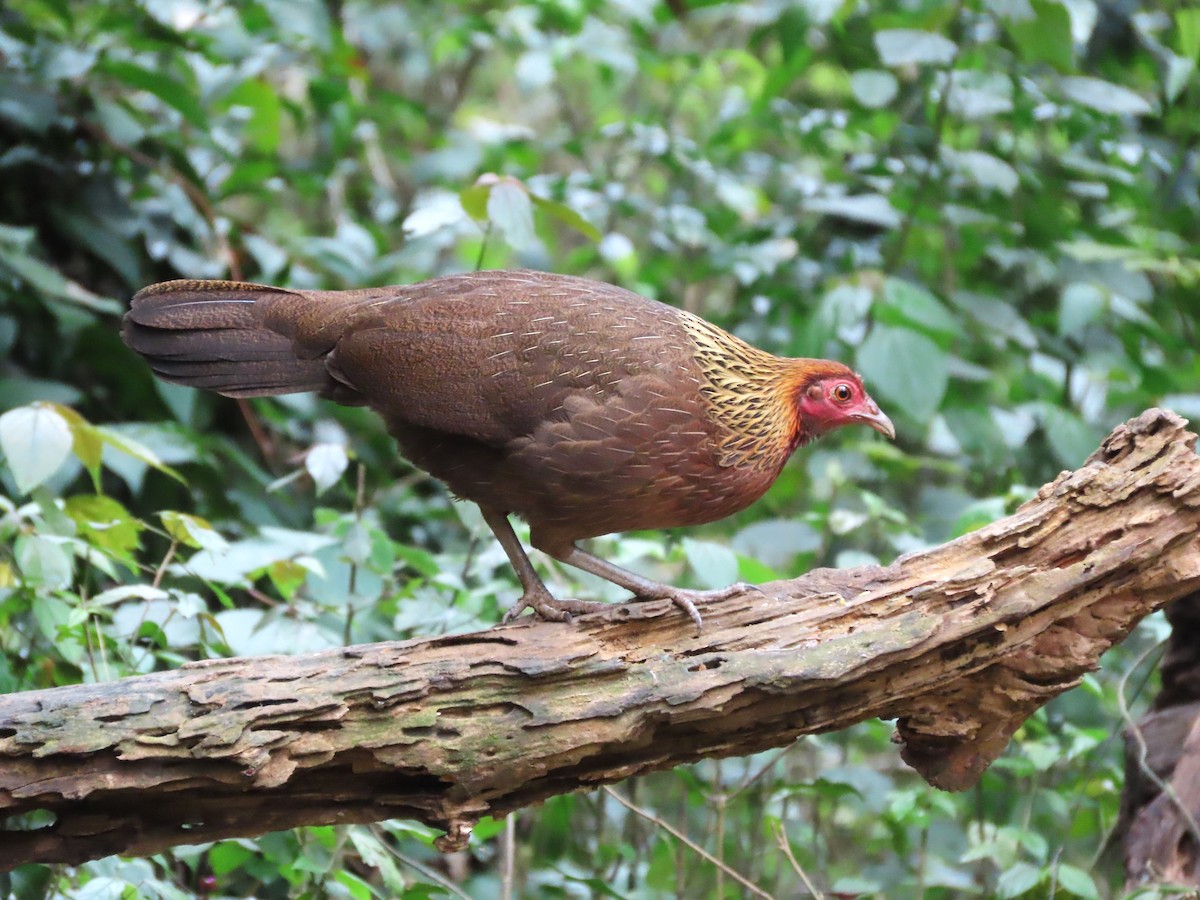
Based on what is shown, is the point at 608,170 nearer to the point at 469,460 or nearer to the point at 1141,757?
the point at 469,460

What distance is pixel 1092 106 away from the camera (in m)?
5.64

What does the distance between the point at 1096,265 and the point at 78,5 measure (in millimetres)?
6288

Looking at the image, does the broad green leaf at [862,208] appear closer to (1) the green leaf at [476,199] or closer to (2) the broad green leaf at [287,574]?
(1) the green leaf at [476,199]

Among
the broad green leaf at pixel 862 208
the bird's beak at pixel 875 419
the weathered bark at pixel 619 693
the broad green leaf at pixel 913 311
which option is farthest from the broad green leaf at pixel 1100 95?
the weathered bark at pixel 619 693

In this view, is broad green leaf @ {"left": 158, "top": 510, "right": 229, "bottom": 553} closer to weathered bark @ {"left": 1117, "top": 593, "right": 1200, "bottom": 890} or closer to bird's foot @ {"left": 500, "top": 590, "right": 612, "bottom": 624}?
bird's foot @ {"left": 500, "top": 590, "right": 612, "bottom": 624}

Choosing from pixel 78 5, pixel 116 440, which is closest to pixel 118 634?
pixel 116 440

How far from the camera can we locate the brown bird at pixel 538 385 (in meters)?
3.28

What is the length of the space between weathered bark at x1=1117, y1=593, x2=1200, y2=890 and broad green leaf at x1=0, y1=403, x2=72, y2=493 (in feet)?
10.6

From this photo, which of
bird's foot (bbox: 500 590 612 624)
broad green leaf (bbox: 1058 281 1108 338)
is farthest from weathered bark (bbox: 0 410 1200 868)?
broad green leaf (bbox: 1058 281 1108 338)

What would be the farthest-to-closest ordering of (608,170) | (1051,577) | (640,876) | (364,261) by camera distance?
(608,170)
(364,261)
(640,876)
(1051,577)

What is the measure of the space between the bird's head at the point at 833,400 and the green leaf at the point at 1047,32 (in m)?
2.02

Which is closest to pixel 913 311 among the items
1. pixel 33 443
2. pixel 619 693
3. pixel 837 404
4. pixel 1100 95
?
pixel 837 404

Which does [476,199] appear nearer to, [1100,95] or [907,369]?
[907,369]

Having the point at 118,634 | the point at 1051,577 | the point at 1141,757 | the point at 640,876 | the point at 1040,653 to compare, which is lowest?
the point at 640,876
